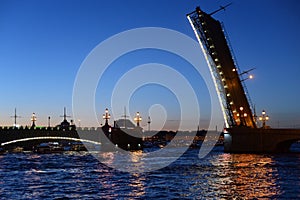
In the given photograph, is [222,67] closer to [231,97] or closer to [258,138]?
[231,97]

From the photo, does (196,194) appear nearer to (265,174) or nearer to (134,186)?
(134,186)

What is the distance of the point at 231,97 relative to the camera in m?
48.3

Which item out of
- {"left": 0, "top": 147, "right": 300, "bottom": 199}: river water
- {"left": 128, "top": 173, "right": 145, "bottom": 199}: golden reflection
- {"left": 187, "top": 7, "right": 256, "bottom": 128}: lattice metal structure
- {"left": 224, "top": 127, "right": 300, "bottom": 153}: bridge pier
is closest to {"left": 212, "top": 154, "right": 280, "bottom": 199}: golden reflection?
{"left": 0, "top": 147, "right": 300, "bottom": 199}: river water

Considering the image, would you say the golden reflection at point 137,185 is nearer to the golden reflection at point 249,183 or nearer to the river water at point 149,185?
the river water at point 149,185

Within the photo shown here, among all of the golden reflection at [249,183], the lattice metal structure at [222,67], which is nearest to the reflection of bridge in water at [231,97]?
the lattice metal structure at [222,67]

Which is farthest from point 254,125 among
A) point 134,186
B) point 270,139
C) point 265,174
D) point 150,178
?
point 134,186

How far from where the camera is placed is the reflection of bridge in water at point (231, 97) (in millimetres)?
45750

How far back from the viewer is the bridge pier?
168 feet

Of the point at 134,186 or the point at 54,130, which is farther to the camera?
the point at 54,130

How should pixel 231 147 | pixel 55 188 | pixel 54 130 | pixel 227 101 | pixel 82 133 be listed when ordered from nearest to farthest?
pixel 55 188, pixel 227 101, pixel 231 147, pixel 54 130, pixel 82 133

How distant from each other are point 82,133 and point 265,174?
4364 cm

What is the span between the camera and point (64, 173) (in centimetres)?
2883

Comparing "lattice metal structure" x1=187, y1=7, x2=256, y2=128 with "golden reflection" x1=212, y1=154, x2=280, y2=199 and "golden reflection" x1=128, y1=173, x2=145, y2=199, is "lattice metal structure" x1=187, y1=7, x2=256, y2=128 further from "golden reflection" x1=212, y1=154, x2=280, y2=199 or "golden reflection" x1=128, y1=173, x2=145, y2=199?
"golden reflection" x1=128, y1=173, x2=145, y2=199

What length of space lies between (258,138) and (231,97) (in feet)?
24.1
